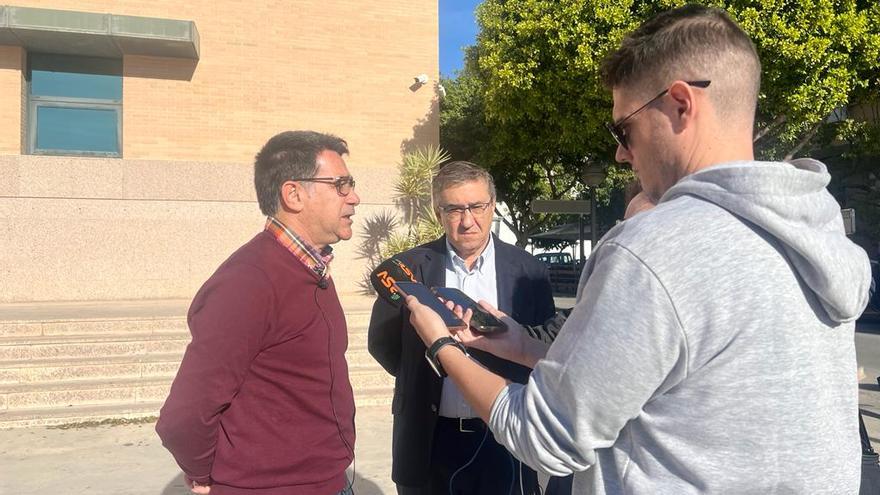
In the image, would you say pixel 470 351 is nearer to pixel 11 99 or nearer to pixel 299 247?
pixel 299 247

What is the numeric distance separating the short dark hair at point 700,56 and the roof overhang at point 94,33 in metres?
10.6

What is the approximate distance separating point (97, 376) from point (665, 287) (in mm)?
7050

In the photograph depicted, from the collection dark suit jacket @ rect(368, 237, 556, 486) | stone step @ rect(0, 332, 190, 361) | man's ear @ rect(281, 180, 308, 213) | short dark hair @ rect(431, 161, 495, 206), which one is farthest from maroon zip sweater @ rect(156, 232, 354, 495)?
stone step @ rect(0, 332, 190, 361)

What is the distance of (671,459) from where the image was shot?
109 centimetres

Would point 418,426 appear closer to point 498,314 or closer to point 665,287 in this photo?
point 498,314

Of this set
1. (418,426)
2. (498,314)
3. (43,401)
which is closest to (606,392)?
(498,314)

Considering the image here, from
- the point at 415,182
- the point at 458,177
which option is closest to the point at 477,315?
the point at 458,177

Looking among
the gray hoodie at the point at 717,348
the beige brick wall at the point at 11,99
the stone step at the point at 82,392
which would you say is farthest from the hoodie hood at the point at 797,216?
the beige brick wall at the point at 11,99

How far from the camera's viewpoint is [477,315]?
6.57ft

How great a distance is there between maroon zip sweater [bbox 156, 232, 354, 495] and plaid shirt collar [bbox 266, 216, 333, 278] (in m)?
0.02

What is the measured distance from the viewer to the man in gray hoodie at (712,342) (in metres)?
1.05

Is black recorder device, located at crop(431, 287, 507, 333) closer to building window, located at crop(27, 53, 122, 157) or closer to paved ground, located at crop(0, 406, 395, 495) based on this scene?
paved ground, located at crop(0, 406, 395, 495)

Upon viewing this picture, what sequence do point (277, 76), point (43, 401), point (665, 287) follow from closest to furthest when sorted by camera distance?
point (665, 287)
point (43, 401)
point (277, 76)

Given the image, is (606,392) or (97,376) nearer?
(606,392)
